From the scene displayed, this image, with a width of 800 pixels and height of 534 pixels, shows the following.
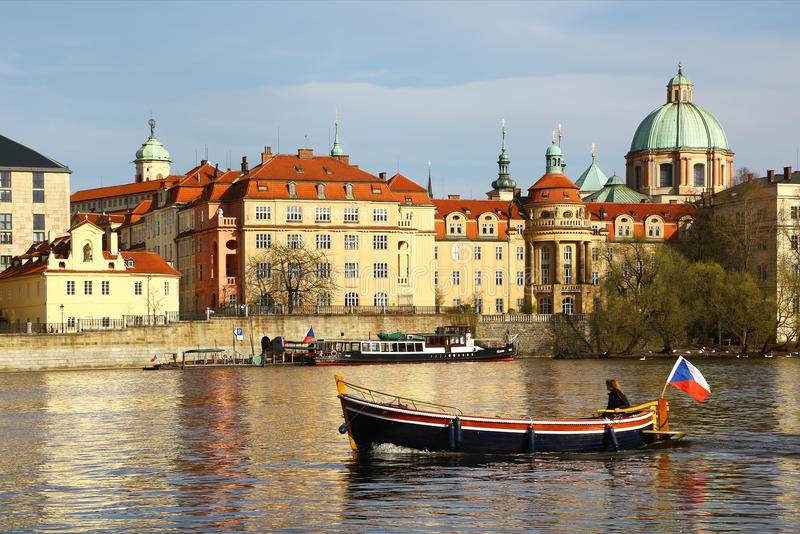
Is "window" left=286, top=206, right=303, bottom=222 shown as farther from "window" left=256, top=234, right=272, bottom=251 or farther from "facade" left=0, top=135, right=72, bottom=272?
"facade" left=0, top=135, right=72, bottom=272

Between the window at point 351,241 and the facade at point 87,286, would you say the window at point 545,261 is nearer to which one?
the window at point 351,241

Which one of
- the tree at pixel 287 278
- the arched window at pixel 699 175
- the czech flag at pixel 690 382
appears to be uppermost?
the arched window at pixel 699 175

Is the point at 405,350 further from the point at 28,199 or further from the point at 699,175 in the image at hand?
the point at 699,175

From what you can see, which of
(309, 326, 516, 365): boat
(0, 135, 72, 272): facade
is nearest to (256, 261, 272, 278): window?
(309, 326, 516, 365): boat

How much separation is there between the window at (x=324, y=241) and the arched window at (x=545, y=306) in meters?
32.6

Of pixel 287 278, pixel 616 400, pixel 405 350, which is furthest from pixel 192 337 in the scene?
pixel 616 400

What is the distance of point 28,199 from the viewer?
148625 mm

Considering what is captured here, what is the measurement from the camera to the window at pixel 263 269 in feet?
468

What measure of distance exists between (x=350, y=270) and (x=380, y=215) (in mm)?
7256

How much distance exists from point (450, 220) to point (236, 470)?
125944 millimetres

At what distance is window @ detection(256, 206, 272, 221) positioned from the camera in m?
145

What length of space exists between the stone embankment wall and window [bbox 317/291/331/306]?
612 cm

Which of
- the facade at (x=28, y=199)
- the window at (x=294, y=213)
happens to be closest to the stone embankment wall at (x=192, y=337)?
the window at (x=294, y=213)

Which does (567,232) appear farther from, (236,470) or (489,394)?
(236,470)
